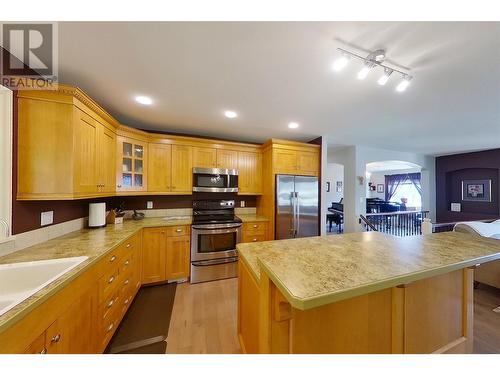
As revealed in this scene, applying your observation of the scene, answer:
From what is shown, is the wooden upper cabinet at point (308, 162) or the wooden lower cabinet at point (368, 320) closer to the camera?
the wooden lower cabinet at point (368, 320)

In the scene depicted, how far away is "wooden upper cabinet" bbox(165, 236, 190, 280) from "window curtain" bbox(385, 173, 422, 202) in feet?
34.1

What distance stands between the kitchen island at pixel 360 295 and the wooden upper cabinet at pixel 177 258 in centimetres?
154

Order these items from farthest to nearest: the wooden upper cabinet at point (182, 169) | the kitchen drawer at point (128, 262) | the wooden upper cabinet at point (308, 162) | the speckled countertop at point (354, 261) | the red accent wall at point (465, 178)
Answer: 1. the red accent wall at point (465, 178)
2. the wooden upper cabinet at point (308, 162)
3. the wooden upper cabinet at point (182, 169)
4. the kitchen drawer at point (128, 262)
5. the speckled countertop at point (354, 261)

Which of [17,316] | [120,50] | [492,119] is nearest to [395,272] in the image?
[17,316]

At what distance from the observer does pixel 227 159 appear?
3494 mm

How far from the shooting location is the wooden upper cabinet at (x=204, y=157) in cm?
330

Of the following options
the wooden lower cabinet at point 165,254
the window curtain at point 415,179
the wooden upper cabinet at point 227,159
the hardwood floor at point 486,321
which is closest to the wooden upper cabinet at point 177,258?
the wooden lower cabinet at point 165,254

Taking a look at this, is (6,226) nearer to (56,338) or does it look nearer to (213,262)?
(56,338)

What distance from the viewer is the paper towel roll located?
2342mm

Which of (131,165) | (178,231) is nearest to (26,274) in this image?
(178,231)

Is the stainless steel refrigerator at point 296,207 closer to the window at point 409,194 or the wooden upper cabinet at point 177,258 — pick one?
the wooden upper cabinet at point 177,258

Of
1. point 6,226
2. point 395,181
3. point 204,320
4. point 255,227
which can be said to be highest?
point 395,181

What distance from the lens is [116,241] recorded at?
1.85 m

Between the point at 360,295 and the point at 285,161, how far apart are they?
2.75m
